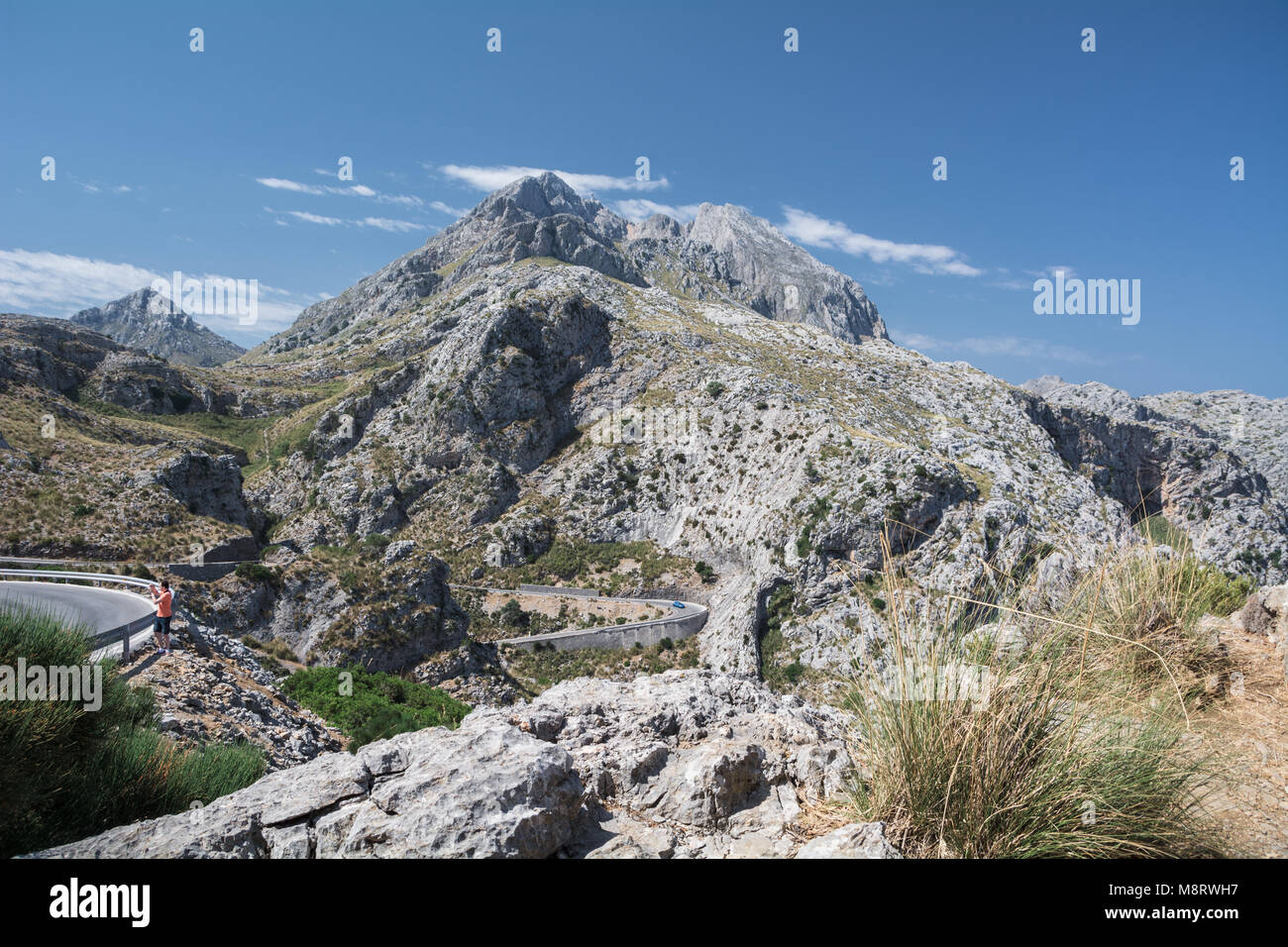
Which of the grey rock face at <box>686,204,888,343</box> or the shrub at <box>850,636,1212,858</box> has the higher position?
the grey rock face at <box>686,204,888,343</box>

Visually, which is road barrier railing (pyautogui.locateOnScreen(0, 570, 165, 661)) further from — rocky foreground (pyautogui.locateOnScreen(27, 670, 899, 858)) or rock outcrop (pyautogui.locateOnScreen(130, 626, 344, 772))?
rocky foreground (pyautogui.locateOnScreen(27, 670, 899, 858))

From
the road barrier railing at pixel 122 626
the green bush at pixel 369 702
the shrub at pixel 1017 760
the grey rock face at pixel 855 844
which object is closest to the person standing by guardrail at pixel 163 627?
the road barrier railing at pixel 122 626

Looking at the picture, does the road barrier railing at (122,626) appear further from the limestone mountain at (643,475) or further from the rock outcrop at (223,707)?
the limestone mountain at (643,475)

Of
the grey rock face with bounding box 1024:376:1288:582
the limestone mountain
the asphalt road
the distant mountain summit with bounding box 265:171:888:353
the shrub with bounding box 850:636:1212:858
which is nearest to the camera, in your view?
the shrub with bounding box 850:636:1212:858

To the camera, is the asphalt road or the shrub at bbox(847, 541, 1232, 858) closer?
the shrub at bbox(847, 541, 1232, 858)

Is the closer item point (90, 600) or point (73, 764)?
point (73, 764)

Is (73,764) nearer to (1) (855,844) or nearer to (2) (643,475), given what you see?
(1) (855,844)

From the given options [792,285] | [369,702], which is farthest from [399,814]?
[792,285]

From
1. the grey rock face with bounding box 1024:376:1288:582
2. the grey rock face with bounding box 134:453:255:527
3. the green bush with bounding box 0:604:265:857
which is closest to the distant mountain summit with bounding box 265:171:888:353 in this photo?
the grey rock face with bounding box 1024:376:1288:582
